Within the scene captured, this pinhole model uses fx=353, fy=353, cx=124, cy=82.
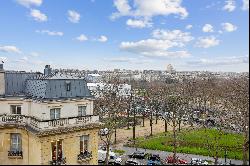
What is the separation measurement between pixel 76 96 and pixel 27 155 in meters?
6.94

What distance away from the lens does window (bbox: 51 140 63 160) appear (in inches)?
1196

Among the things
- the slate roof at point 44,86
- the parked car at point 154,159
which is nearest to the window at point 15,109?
the slate roof at point 44,86

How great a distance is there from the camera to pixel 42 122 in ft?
96.0

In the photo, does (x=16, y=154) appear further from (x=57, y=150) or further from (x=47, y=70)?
(x=47, y=70)

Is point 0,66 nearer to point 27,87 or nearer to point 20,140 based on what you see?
point 27,87

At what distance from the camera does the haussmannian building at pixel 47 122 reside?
98.8ft

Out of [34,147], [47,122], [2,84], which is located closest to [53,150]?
[34,147]

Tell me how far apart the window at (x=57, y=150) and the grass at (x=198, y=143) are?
27811 mm

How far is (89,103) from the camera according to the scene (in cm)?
3450

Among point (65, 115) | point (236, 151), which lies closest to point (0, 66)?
point (65, 115)

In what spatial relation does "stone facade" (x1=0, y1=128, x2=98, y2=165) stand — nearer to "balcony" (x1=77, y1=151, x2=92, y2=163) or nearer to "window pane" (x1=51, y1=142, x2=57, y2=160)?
"balcony" (x1=77, y1=151, x2=92, y2=163)

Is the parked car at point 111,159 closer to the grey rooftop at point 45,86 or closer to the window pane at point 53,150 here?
the grey rooftop at point 45,86

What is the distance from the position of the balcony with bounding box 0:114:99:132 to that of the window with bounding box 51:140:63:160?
143cm

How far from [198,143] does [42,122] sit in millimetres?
39683
